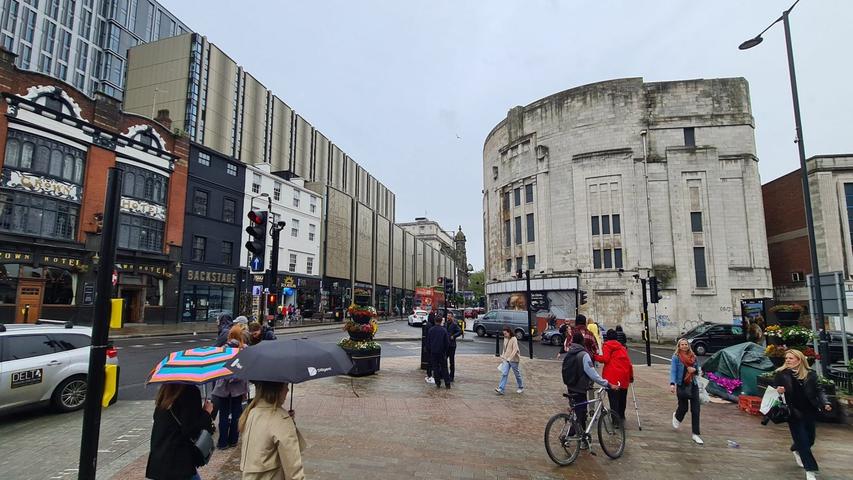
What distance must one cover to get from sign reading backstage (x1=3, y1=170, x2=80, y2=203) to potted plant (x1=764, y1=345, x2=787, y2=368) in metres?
33.9

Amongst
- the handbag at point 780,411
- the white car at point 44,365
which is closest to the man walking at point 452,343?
the handbag at point 780,411

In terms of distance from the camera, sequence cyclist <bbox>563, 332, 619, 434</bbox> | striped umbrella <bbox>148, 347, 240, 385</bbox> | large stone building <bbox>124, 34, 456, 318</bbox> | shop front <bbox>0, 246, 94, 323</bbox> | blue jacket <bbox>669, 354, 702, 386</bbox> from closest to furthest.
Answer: striped umbrella <bbox>148, 347, 240, 385</bbox>
cyclist <bbox>563, 332, 619, 434</bbox>
blue jacket <bbox>669, 354, 702, 386</bbox>
shop front <bbox>0, 246, 94, 323</bbox>
large stone building <bbox>124, 34, 456, 318</bbox>

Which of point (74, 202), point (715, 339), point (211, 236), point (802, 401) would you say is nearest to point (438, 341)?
point (802, 401)

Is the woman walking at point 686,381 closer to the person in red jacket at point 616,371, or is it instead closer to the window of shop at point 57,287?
the person in red jacket at point 616,371

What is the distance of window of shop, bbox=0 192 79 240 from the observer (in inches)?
920

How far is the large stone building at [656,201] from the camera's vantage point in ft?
107

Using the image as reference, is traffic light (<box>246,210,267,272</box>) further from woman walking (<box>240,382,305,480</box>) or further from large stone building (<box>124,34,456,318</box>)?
large stone building (<box>124,34,456,318</box>)

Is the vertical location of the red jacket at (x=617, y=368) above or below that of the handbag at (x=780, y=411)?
above

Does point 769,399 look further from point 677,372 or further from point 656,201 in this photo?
point 656,201

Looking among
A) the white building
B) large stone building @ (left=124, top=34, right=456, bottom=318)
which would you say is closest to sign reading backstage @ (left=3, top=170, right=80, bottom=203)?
the white building

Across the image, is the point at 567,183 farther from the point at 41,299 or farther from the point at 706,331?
the point at 41,299

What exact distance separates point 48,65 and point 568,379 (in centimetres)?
7821

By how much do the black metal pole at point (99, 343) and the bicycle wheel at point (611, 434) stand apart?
6.14m

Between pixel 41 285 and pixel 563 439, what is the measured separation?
2970 centimetres
